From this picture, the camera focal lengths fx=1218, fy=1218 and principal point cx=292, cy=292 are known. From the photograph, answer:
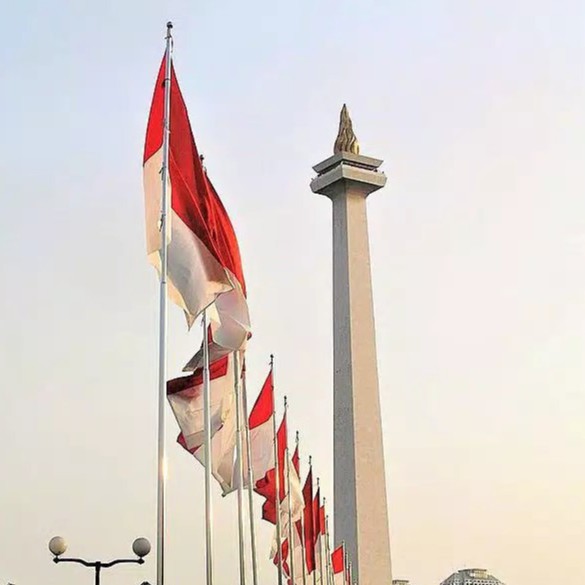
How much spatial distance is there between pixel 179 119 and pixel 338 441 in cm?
3018

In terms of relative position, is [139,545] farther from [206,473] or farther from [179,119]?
[179,119]

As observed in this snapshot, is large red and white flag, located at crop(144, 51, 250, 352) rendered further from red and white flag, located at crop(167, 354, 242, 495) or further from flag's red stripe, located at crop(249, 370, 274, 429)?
flag's red stripe, located at crop(249, 370, 274, 429)

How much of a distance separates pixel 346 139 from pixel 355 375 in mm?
9836

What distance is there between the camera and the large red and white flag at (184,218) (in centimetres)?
1292

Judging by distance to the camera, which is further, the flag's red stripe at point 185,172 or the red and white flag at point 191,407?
the red and white flag at point 191,407

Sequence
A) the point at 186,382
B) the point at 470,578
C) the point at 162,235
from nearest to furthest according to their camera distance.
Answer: the point at 162,235 → the point at 186,382 → the point at 470,578

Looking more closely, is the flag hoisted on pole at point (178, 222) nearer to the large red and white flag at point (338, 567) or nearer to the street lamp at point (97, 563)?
the street lamp at point (97, 563)

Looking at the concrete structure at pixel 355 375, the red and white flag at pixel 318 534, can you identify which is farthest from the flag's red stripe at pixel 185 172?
the concrete structure at pixel 355 375

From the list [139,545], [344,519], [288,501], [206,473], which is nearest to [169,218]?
[206,473]

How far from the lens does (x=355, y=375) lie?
4281 centimetres

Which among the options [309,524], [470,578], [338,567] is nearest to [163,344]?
[309,524]

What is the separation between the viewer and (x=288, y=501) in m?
22.5

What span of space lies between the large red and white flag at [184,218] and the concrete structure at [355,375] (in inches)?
1120

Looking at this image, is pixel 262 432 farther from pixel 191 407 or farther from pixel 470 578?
pixel 470 578
